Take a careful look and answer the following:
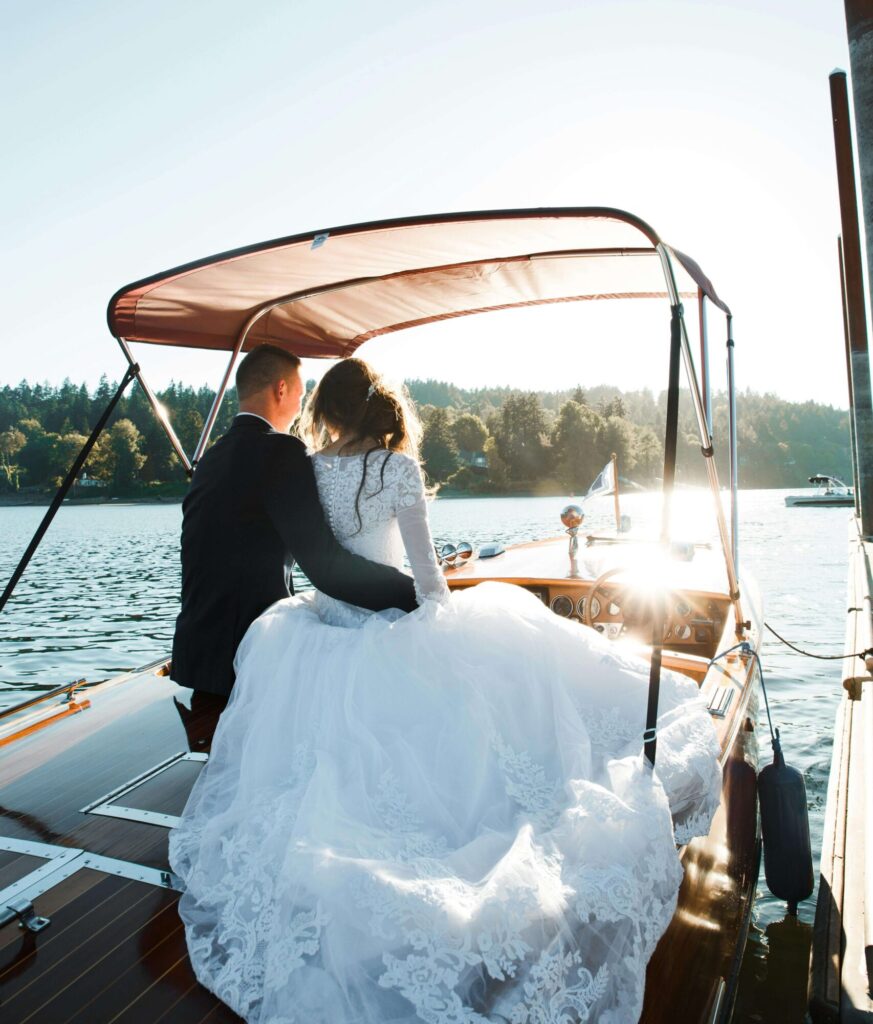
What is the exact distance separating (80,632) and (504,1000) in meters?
10.9

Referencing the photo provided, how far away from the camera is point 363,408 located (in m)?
2.44

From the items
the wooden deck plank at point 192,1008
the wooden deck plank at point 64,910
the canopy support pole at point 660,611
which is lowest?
the wooden deck plank at point 192,1008

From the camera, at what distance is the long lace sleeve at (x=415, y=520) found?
7.59 ft

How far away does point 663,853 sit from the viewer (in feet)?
5.23

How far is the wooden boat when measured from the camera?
1.76 meters

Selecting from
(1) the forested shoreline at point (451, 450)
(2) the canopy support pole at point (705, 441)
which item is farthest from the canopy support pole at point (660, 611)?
(1) the forested shoreline at point (451, 450)

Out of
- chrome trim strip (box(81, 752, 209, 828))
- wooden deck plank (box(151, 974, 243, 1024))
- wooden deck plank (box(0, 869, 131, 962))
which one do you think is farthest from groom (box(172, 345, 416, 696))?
wooden deck plank (box(151, 974, 243, 1024))

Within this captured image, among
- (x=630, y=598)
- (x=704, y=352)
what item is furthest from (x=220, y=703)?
(x=704, y=352)

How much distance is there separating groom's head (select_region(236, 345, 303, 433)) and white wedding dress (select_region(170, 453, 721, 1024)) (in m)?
0.58

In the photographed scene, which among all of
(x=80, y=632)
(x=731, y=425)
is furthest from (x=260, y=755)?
(x=80, y=632)

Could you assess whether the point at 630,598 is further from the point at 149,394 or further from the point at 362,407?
the point at 149,394

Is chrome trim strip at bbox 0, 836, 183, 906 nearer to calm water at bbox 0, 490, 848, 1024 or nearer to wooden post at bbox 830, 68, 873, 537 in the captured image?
calm water at bbox 0, 490, 848, 1024

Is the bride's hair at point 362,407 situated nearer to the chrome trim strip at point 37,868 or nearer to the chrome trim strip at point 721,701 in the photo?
the chrome trim strip at point 37,868

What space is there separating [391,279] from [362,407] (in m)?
1.37
